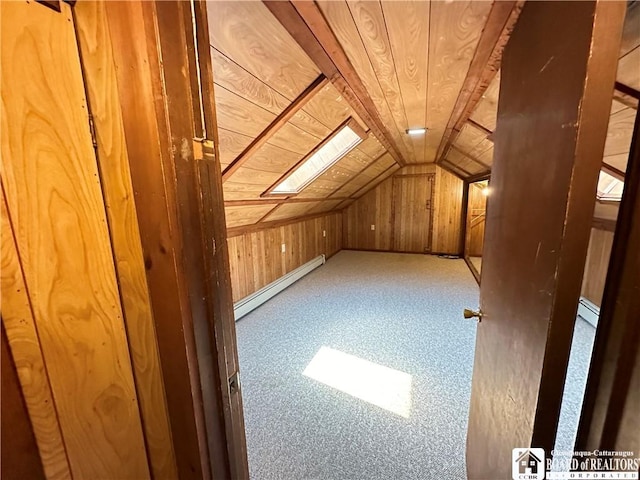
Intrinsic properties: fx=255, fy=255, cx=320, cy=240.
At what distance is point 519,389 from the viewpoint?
65 centimetres

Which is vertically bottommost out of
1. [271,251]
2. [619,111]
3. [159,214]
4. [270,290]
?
[270,290]

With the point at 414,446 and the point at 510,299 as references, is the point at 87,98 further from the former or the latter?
the point at 414,446

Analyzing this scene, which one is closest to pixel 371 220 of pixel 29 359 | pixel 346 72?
pixel 346 72

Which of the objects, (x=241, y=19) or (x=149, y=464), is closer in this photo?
(x=149, y=464)

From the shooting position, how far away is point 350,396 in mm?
1729

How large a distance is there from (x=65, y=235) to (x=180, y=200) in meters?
0.21

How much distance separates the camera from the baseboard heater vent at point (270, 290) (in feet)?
9.59

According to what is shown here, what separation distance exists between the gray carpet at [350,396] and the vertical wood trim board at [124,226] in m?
Answer: 0.98

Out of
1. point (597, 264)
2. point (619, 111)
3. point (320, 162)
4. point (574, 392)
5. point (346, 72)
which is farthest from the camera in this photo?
point (320, 162)

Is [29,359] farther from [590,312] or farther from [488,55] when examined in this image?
[590,312]

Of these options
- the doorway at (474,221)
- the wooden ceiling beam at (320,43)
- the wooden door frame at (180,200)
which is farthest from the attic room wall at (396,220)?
the wooden door frame at (180,200)

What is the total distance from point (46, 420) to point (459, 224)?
5944mm

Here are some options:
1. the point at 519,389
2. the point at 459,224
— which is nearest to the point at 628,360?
the point at 519,389

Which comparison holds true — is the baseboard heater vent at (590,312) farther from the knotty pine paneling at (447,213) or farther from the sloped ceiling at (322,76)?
the knotty pine paneling at (447,213)
